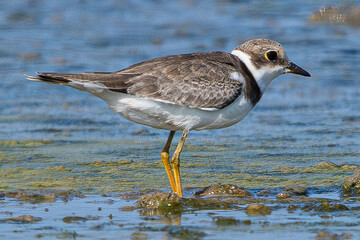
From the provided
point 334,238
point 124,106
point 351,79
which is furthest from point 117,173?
point 351,79

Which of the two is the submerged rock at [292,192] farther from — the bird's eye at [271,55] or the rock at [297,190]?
the bird's eye at [271,55]

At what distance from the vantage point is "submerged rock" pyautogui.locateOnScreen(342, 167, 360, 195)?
6555mm

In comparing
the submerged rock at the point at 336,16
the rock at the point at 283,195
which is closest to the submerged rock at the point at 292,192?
the rock at the point at 283,195

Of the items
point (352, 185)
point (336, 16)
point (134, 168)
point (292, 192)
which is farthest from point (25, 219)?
point (336, 16)

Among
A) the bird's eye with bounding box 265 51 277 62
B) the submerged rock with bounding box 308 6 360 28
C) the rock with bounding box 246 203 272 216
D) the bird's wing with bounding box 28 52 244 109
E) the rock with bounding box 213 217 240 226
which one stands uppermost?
the submerged rock with bounding box 308 6 360 28

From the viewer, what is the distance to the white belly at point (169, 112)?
260 inches

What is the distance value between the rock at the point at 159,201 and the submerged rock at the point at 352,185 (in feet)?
5.20

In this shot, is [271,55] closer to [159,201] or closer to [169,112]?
[169,112]

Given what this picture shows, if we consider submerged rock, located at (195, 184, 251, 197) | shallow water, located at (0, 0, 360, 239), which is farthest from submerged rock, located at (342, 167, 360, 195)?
submerged rock, located at (195, 184, 251, 197)

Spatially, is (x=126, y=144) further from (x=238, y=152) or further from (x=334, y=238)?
(x=334, y=238)

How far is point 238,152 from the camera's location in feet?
27.3

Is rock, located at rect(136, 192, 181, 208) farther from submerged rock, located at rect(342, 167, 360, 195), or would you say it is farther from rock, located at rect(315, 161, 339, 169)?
rock, located at rect(315, 161, 339, 169)

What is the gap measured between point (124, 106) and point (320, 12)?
32.0 feet

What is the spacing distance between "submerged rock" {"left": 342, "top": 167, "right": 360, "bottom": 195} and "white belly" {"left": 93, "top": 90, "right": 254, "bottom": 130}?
44.8 inches
